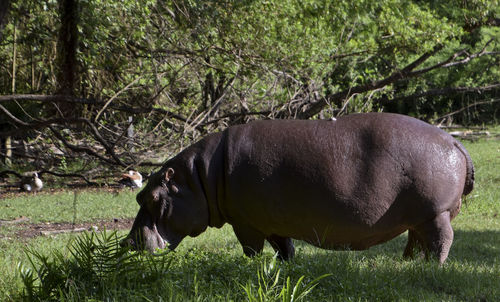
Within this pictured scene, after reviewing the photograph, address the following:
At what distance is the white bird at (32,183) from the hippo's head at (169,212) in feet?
25.1

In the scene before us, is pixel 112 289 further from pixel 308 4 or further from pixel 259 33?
pixel 308 4

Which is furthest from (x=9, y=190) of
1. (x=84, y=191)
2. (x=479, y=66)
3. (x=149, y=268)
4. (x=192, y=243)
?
(x=479, y=66)

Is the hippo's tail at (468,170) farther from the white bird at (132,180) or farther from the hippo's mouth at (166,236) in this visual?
the white bird at (132,180)

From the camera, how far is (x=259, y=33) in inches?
397

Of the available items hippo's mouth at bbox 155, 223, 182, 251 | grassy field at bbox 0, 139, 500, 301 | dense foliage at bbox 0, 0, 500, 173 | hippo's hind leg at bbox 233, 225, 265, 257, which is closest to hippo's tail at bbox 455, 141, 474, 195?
grassy field at bbox 0, 139, 500, 301

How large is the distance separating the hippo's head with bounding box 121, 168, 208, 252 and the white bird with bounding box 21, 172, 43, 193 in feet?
25.1

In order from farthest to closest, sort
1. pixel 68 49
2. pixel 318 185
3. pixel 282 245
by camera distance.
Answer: pixel 68 49
pixel 282 245
pixel 318 185

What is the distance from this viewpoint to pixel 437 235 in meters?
4.63

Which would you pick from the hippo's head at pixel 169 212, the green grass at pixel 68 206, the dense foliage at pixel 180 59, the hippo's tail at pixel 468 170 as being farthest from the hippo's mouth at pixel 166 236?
the dense foliage at pixel 180 59

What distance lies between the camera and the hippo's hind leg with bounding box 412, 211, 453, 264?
4621mm

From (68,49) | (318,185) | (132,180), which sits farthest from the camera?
(132,180)

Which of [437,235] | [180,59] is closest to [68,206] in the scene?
[180,59]

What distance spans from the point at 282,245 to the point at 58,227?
440 centimetres

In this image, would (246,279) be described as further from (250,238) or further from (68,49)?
(68,49)
